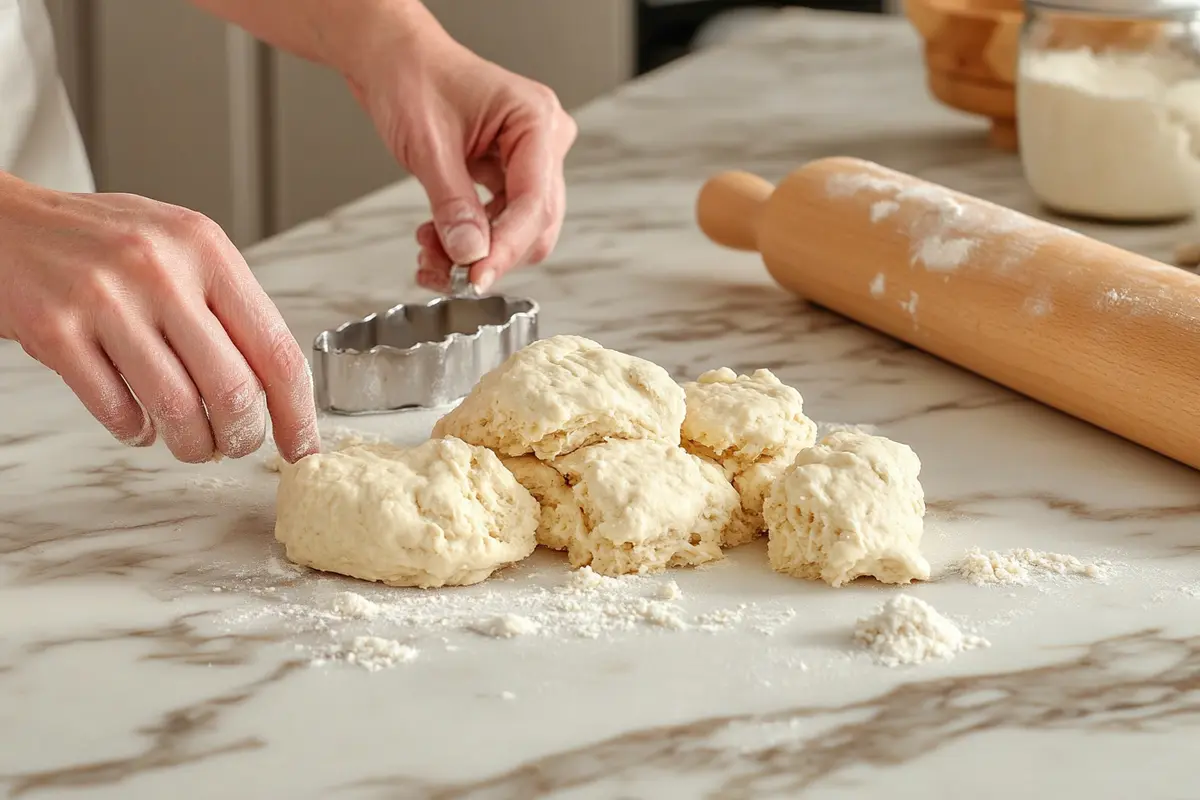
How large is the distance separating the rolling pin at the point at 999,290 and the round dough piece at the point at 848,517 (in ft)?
→ 0.94

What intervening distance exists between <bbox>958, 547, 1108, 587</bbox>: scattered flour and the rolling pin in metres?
0.22

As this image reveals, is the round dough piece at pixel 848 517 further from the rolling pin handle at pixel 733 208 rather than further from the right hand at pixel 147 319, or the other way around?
the rolling pin handle at pixel 733 208

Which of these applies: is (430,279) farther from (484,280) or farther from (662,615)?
(662,615)

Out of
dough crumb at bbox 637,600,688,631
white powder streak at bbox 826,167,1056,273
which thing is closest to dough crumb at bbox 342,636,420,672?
dough crumb at bbox 637,600,688,631

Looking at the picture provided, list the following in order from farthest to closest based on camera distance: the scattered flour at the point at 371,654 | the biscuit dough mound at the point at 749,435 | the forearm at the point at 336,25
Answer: the forearm at the point at 336,25
the biscuit dough mound at the point at 749,435
the scattered flour at the point at 371,654

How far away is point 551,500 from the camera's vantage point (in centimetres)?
114

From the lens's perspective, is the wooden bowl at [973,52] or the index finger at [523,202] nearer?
the index finger at [523,202]

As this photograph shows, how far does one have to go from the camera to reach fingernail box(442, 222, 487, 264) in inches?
62.2

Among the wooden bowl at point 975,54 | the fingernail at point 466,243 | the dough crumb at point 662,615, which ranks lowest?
the dough crumb at point 662,615

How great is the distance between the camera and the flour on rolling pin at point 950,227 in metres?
1.46

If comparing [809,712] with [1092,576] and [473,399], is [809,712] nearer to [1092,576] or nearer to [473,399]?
[1092,576]

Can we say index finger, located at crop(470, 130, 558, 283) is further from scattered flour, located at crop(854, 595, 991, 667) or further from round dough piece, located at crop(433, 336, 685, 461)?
scattered flour, located at crop(854, 595, 991, 667)

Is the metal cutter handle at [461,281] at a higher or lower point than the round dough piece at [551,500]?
higher

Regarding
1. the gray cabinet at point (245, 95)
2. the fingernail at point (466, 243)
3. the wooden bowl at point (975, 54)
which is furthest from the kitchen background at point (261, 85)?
the fingernail at point (466, 243)
